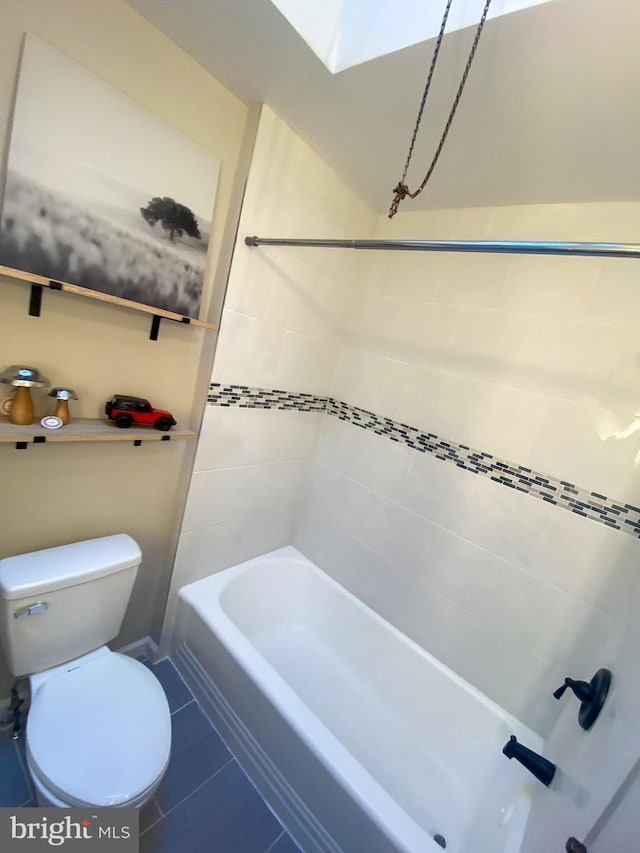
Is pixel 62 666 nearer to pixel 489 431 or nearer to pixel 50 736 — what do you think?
pixel 50 736

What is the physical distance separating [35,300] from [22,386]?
0.77 ft

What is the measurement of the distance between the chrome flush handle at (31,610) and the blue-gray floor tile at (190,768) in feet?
2.51

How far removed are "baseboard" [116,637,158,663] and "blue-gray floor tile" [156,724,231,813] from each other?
15.9 inches

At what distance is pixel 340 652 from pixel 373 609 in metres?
0.29

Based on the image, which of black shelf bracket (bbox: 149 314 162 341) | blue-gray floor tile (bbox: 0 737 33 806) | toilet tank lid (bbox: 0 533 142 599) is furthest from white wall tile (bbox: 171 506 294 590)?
black shelf bracket (bbox: 149 314 162 341)

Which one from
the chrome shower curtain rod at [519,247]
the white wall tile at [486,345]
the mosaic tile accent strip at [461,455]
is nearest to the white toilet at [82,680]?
the mosaic tile accent strip at [461,455]

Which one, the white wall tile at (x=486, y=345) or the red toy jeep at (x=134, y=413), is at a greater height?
the white wall tile at (x=486, y=345)

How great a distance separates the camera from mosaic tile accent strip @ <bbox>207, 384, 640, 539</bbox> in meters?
1.12

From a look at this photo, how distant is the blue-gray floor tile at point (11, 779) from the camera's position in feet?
3.34

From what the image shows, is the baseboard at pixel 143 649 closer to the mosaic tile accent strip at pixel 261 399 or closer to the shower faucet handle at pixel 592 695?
the mosaic tile accent strip at pixel 261 399

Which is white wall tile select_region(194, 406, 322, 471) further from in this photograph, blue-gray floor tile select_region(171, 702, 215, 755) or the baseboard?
blue-gray floor tile select_region(171, 702, 215, 755)

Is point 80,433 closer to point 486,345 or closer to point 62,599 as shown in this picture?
point 62,599

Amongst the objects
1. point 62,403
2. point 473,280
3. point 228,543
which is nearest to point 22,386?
point 62,403

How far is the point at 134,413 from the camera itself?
1115 millimetres
